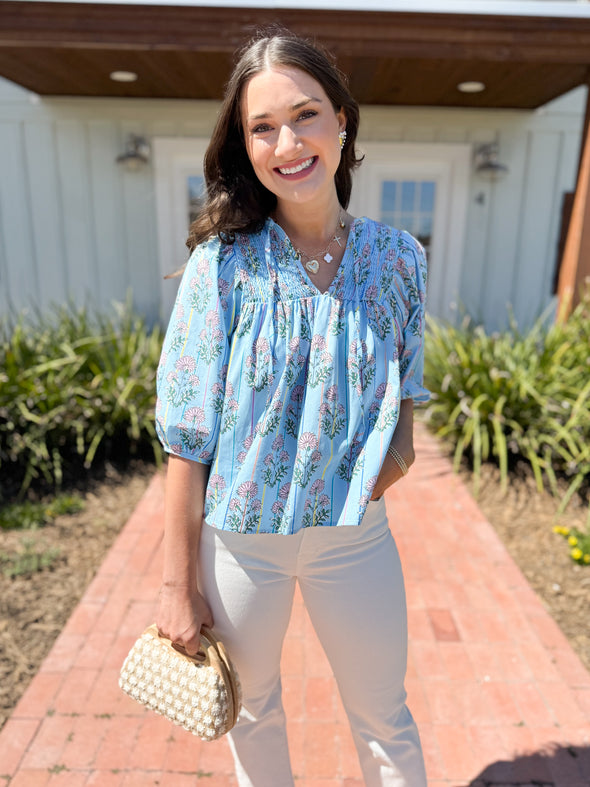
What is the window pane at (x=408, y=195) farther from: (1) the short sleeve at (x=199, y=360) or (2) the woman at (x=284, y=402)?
(1) the short sleeve at (x=199, y=360)

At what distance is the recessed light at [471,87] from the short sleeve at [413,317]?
4242 mm

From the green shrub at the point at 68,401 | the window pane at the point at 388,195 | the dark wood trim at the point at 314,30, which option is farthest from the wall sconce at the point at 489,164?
the green shrub at the point at 68,401

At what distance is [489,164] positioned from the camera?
566 centimetres

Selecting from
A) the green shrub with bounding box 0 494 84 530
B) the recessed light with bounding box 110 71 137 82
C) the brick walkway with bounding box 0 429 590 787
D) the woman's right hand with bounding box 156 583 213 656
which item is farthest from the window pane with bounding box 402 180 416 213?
the woman's right hand with bounding box 156 583 213 656

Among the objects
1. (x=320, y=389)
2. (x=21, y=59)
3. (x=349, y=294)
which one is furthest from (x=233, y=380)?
(x=21, y=59)

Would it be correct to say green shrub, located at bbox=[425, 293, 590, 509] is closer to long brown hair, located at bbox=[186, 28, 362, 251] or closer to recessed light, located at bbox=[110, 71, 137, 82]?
long brown hair, located at bbox=[186, 28, 362, 251]

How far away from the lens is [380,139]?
575 centimetres

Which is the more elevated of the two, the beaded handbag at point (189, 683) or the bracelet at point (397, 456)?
the bracelet at point (397, 456)

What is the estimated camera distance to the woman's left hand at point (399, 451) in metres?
1.30

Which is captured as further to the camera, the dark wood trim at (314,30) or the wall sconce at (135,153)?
the wall sconce at (135,153)

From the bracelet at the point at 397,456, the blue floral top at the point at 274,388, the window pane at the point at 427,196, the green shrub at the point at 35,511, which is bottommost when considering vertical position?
the green shrub at the point at 35,511

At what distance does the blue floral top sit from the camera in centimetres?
116

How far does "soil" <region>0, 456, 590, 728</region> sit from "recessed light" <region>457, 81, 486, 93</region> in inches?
125

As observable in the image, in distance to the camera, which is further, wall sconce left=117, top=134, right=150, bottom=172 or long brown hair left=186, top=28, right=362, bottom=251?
wall sconce left=117, top=134, right=150, bottom=172
